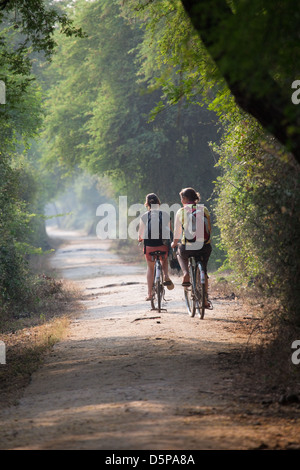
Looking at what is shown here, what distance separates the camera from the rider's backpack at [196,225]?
1175cm

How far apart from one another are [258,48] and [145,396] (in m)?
3.47

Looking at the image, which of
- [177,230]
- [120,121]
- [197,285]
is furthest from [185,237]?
[120,121]

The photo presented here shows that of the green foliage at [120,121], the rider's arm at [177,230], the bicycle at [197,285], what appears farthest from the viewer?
the green foliage at [120,121]

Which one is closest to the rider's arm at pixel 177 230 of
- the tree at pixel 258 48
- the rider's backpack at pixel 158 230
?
the rider's backpack at pixel 158 230

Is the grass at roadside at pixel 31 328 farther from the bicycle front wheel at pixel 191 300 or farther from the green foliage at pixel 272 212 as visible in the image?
the green foliage at pixel 272 212

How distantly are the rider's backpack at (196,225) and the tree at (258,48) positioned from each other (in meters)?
4.82

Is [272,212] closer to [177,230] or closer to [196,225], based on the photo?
[196,225]

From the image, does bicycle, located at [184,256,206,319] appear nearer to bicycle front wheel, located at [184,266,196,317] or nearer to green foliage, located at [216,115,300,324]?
bicycle front wheel, located at [184,266,196,317]

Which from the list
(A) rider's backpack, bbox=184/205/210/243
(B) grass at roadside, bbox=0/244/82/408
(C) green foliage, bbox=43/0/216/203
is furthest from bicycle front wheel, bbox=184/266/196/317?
(C) green foliage, bbox=43/0/216/203

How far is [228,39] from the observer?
16.0 feet

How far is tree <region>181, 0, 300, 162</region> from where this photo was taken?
492 centimetres

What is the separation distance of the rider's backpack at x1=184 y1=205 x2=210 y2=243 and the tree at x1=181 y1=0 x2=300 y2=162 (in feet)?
15.8

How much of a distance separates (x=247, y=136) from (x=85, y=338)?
426 centimetres

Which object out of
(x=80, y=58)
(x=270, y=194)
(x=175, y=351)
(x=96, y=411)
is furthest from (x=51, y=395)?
(x=80, y=58)
